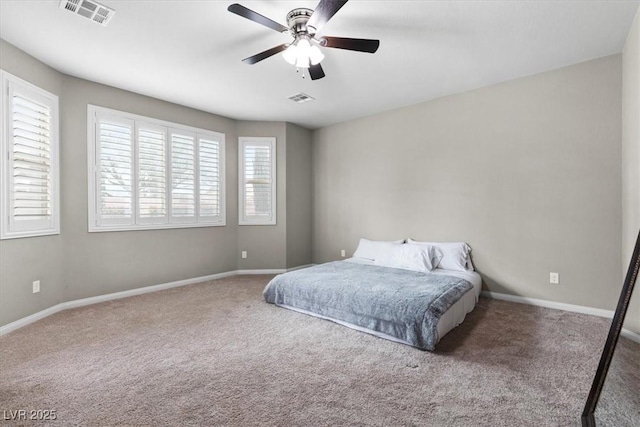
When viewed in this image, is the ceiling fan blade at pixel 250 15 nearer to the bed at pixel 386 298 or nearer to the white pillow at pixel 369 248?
the bed at pixel 386 298

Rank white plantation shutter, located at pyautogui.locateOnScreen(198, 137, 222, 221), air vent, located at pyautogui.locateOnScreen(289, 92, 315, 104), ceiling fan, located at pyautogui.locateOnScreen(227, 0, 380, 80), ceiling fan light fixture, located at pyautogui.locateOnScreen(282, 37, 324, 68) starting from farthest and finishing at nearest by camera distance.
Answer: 1. white plantation shutter, located at pyautogui.locateOnScreen(198, 137, 222, 221)
2. air vent, located at pyautogui.locateOnScreen(289, 92, 315, 104)
3. ceiling fan light fixture, located at pyautogui.locateOnScreen(282, 37, 324, 68)
4. ceiling fan, located at pyautogui.locateOnScreen(227, 0, 380, 80)

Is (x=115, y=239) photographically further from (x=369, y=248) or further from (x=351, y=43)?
(x=351, y=43)

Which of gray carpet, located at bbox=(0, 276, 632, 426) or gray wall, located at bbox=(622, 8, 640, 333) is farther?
gray wall, located at bbox=(622, 8, 640, 333)

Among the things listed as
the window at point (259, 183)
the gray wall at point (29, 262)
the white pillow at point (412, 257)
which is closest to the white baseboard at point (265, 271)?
the window at point (259, 183)

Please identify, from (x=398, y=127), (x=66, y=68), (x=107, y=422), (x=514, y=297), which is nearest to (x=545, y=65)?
(x=398, y=127)

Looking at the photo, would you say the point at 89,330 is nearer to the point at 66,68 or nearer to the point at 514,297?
the point at 66,68

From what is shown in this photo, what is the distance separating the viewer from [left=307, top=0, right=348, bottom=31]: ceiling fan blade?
1853 millimetres

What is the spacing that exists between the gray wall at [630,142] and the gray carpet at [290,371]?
957 mm

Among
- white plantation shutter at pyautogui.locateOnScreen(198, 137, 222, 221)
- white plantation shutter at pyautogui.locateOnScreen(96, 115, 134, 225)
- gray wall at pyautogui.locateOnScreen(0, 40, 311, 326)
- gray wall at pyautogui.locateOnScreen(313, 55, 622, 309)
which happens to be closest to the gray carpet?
gray wall at pyautogui.locateOnScreen(0, 40, 311, 326)

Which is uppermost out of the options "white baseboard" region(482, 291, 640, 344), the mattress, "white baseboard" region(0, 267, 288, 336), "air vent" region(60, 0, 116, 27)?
"air vent" region(60, 0, 116, 27)

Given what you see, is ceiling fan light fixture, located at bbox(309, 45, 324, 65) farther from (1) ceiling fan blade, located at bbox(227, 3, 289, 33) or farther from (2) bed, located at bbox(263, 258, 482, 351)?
(2) bed, located at bbox(263, 258, 482, 351)

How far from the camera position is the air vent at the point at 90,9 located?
89.4 inches

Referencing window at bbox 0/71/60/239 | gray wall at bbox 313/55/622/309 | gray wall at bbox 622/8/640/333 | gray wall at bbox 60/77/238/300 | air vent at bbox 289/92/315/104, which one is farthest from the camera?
air vent at bbox 289/92/315/104

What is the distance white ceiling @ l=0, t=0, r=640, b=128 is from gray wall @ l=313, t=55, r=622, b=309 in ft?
1.05
